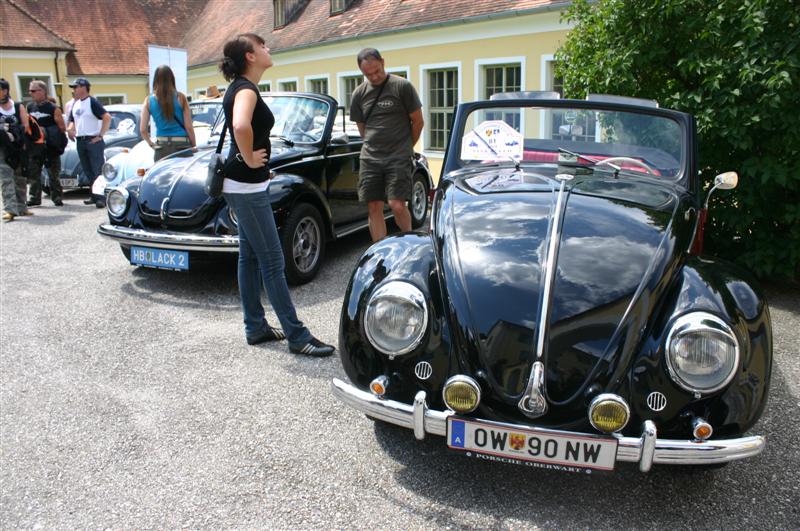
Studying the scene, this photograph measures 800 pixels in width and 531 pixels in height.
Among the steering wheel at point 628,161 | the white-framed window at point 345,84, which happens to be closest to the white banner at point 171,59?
the white-framed window at point 345,84

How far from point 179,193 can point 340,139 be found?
6.12 ft

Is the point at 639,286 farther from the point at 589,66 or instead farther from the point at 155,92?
the point at 155,92

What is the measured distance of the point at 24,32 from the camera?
90.5 feet

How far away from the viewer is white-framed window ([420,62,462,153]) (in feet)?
44.8

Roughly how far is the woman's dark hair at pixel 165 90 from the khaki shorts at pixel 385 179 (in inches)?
99.6

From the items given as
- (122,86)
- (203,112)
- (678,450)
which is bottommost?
(678,450)

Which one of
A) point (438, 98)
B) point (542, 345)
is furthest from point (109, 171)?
point (438, 98)

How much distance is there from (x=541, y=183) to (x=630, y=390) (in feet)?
4.35

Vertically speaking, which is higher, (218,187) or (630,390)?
(218,187)

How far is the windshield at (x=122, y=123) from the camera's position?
447 inches

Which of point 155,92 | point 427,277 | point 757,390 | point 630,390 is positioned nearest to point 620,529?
point 630,390

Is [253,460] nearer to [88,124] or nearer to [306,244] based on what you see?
[306,244]

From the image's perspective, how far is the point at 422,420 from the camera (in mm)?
2447

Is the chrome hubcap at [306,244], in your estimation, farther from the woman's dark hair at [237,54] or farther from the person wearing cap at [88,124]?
the person wearing cap at [88,124]
